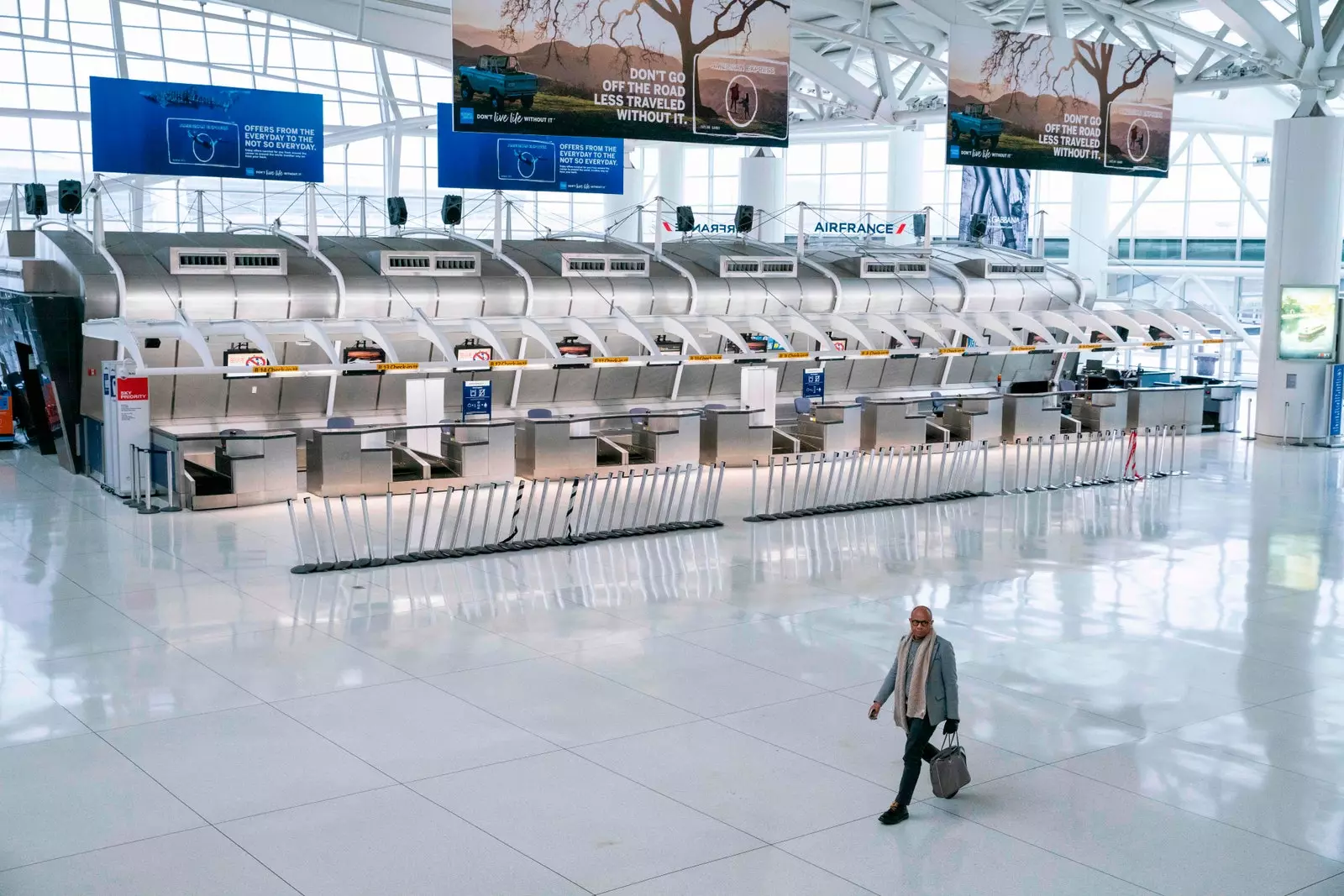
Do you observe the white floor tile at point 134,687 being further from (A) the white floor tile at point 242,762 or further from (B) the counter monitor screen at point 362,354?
(B) the counter monitor screen at point 362,354

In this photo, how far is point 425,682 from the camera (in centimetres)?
998

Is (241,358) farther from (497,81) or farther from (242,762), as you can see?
(242,762)

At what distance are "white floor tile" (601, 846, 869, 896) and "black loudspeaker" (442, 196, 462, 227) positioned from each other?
63.9ft

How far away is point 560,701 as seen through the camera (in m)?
9.59

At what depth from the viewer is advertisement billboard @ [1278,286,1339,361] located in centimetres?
2481

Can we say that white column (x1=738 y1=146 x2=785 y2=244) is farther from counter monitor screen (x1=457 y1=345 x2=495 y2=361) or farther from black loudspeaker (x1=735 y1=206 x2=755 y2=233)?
counter monitor screen (x1=457 y1=345 x2=495 y2=361)

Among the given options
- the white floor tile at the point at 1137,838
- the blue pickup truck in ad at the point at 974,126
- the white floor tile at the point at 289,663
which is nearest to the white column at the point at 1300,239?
the blue pickup truck in ad at the point at 974,126

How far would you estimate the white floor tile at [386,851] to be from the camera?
657cm

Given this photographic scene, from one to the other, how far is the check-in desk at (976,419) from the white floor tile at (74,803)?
1852 centimetres

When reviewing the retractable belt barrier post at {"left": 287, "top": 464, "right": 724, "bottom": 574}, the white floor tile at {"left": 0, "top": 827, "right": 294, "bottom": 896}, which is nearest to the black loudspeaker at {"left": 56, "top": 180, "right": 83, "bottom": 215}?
the retractable belt barrier post at {"left": 287, "top": 464, "right": 724, "bottom": 574}

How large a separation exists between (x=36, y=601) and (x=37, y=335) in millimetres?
9943

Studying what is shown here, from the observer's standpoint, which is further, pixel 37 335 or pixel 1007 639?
pixel 37 335

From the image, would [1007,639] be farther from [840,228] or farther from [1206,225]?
[1206,225]

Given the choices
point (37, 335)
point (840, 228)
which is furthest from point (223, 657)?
point (840, 228)
